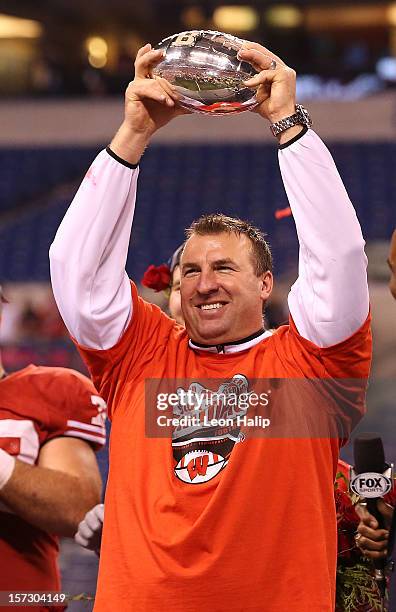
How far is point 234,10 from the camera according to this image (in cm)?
1058

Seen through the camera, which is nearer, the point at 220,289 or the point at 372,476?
the point at 220,289

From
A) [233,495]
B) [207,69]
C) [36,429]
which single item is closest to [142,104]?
[207,69]

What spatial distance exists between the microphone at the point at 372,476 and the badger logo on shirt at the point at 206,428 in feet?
1.04

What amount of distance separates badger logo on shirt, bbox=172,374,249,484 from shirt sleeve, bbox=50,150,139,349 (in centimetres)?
17

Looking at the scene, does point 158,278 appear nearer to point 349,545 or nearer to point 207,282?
point 207,282

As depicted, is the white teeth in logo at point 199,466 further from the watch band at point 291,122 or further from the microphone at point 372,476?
the watch band at point 291,122

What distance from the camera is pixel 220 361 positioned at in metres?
1.58

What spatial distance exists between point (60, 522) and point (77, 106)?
316 inches

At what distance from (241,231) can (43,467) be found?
0.67m

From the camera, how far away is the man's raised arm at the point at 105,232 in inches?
60.9

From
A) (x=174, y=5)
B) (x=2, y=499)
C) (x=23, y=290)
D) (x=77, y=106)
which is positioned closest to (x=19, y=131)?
(x=77, y=106)

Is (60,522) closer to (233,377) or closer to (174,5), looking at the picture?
(233,377)

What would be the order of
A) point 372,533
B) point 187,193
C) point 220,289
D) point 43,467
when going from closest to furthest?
1. point 220,289
2. point 372,533
3. point 43,467
4. point 187,193

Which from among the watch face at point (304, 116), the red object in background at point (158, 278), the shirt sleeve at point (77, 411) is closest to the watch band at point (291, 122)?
the watch face at point (304, 116)
